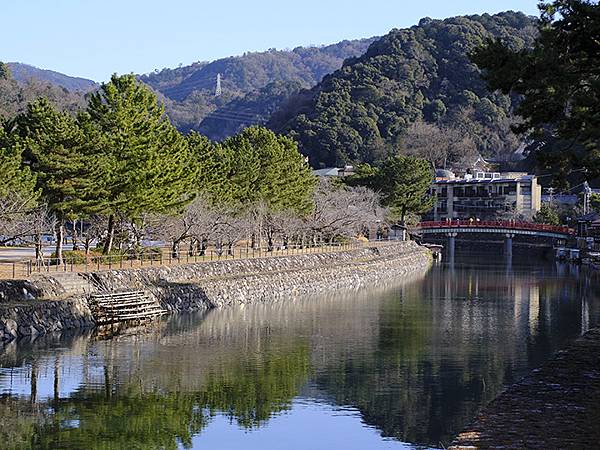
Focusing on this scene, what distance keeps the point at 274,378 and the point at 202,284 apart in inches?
614

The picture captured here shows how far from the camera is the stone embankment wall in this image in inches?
1079

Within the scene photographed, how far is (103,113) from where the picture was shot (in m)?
39.1

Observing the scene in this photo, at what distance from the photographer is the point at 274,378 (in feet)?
73.6

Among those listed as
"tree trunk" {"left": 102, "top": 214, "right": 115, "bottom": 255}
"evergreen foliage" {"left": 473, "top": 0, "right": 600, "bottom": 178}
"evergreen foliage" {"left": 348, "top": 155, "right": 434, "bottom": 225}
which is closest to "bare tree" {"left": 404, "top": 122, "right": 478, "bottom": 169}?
"evergreen foliage" {"left": 348, "top": 155, "right": 434, "bottom": 225}

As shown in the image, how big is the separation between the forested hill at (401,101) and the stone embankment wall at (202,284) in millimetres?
48780

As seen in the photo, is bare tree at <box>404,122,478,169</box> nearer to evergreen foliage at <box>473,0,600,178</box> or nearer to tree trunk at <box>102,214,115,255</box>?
tree trunk at <box>102,214,115,255</box>

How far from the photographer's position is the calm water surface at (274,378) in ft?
57.3

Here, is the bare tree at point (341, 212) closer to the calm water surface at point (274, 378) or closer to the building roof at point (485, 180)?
the calm water surface at point (274, 378)

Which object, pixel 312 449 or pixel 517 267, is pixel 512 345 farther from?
pixel 517 267

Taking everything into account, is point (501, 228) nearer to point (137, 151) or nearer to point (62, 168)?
point (137, 151)

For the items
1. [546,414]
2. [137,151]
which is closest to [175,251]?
[137,151]

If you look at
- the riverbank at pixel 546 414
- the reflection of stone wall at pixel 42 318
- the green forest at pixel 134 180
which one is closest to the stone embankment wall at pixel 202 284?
the reflection of stone wall at pixel 42 318

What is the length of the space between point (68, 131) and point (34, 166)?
2.09m

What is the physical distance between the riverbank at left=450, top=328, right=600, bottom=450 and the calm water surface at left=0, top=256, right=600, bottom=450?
58.9 inches
